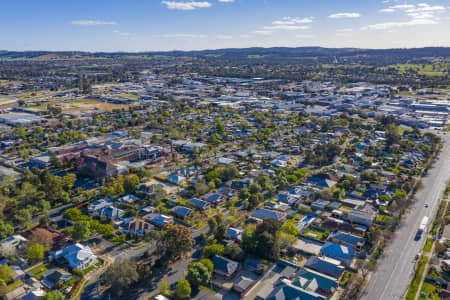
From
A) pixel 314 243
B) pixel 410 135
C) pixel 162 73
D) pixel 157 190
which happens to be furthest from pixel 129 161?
pixel 162 73

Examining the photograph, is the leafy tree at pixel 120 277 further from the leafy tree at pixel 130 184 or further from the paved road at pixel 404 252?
the paved road at pixel 404 252

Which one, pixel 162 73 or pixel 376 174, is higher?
pixel 162 73

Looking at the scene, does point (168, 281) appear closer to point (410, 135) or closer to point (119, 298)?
point (119, 298)

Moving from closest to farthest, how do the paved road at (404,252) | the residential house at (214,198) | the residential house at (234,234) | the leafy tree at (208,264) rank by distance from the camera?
the paved road at (404,252), the leafy tree at (208,264), the residential house at (234,234), the residential house at (214,198)

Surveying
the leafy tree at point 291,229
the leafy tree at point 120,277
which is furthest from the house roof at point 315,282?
the leafy tree at point 120,277

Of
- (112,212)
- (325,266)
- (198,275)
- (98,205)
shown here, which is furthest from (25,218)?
(325,266)

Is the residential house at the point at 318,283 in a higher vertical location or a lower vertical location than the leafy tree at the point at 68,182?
lower
